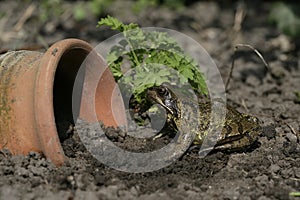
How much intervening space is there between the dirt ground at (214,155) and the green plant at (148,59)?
683 mm

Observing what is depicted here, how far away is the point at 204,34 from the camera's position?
707 centimetres

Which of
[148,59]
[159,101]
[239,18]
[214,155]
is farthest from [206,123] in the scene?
[239,18]

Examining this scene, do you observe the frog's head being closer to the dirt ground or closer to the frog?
the frog

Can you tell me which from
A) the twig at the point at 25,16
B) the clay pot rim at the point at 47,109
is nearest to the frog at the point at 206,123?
the clay pot rim at the point at 47,109

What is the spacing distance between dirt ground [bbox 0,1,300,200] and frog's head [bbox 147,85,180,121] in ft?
1.26

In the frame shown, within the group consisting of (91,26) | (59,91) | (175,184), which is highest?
(91,26)

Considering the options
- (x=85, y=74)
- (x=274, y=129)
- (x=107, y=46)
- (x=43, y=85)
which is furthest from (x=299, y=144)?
(x=107, y=46)

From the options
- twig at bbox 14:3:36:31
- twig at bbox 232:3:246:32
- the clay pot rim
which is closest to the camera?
the clay pot rim

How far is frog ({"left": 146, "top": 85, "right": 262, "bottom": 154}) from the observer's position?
4.21 metres

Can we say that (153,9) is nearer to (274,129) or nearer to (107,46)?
(107,46)

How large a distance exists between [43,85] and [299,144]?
2236mm

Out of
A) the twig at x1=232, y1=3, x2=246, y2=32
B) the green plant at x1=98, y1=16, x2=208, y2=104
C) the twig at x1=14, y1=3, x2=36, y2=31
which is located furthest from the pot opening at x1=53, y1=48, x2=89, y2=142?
the twig at x1=232, y1=3, x2=246, y2=32

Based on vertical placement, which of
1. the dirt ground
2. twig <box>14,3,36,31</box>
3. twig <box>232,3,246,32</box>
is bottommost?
the dirt ground

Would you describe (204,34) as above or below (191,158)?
above
